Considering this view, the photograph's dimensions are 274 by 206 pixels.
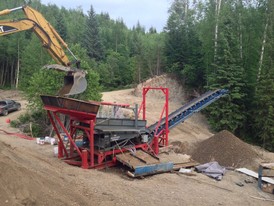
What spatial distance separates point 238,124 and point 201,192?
48.1 feet

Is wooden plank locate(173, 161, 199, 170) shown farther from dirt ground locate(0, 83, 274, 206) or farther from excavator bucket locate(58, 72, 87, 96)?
excavator bucket locate(58, 72, 87, 96)

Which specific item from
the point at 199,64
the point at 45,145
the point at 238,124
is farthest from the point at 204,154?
the point at 199,64

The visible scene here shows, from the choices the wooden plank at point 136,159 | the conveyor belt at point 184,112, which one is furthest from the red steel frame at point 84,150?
the conveyor belt at point 184,112

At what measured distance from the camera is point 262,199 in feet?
34.1

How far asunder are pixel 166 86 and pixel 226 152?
15973mm

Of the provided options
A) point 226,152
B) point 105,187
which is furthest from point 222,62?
point 105,187

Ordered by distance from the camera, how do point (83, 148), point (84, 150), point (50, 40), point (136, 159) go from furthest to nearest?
point (50, 40)
point (83, 148)
point (136, 159)
point (84, 150)

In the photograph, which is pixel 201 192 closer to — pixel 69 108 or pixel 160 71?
pixel 69 108

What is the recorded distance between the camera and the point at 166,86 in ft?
101

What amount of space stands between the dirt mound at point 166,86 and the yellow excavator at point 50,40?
17436mm

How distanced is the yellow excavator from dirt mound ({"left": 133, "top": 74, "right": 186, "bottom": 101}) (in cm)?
1744

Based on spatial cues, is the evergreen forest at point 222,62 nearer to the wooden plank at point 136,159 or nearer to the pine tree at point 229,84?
the pine tree at point 229,84

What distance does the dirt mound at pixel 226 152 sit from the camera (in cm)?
1471

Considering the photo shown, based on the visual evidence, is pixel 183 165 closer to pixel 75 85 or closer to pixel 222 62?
pixel 75 85
